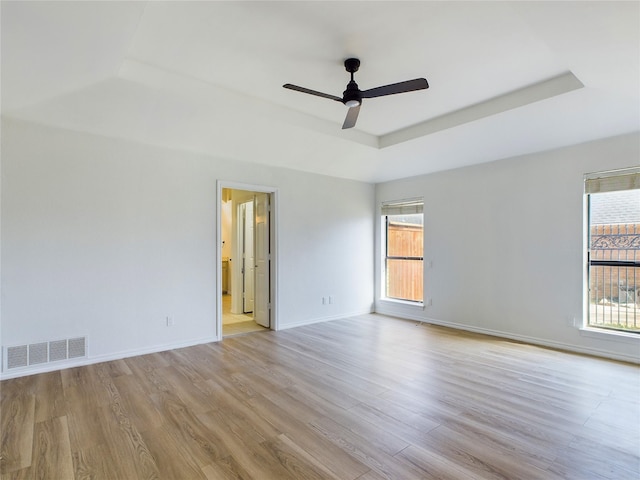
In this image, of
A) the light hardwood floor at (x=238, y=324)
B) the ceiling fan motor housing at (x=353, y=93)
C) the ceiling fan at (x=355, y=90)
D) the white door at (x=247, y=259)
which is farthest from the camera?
the white door at (x=247, y=259)

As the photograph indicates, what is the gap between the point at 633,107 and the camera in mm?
3332

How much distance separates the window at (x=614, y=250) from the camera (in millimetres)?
3850

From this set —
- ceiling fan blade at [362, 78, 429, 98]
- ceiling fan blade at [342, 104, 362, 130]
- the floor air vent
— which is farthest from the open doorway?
ceiling fan blade at [362, 78, 429, 98]

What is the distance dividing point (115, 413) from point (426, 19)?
151 inches

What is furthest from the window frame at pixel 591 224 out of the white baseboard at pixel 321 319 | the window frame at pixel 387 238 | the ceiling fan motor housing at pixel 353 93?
the white baseboard at pixel 321 319

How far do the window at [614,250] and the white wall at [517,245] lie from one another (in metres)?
0.15

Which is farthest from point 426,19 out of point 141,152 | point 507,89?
point 141,152

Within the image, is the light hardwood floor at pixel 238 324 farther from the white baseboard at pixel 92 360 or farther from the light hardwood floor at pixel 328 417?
the light hardwood floor at pixel 328 417

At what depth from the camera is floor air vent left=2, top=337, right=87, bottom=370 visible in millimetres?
3289

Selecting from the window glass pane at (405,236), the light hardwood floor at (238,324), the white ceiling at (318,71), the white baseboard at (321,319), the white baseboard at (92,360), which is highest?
the white ceiling at (318,71)

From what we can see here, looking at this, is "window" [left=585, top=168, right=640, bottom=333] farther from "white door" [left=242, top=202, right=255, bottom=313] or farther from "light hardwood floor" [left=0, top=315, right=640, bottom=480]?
"white door" [left=242, top=202, right=255, bottom=313]

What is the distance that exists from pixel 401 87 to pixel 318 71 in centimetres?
87

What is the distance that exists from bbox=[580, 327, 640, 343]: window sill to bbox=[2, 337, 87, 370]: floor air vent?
19.2 ft

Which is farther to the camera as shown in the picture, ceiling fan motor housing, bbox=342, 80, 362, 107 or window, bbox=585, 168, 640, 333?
window, bbox=585, 168, 640, 333
